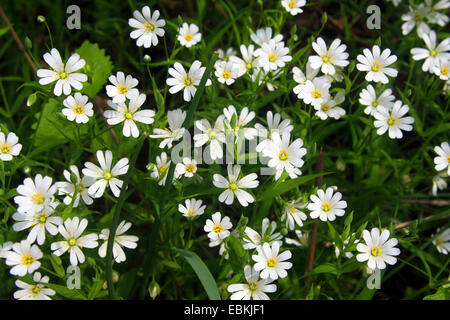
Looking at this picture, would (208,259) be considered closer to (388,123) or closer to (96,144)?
(96,144)

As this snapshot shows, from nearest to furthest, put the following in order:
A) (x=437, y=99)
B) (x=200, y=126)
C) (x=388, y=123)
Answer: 1. (x=200, y=126)
2. (x=388, y=123)
3. (x=437, y=99)

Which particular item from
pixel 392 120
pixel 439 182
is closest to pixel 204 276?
pixel 392 120

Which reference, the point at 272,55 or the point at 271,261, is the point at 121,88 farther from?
the point at 271,261

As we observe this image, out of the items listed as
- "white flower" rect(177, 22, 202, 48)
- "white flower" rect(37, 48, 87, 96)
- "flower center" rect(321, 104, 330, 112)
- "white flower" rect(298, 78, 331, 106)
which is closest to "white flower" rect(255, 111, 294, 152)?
"white flower" rect(298, 78, 331, 106)

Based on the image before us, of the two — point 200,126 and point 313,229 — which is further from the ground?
point 200,126

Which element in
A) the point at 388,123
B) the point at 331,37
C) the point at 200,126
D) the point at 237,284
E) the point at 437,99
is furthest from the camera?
the point at 331,37

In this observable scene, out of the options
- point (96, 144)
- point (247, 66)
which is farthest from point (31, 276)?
point (247, 66)
